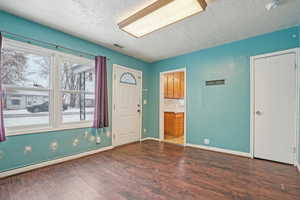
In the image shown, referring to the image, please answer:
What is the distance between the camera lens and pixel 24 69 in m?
2.33

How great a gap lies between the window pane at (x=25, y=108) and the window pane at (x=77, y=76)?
1.45ft

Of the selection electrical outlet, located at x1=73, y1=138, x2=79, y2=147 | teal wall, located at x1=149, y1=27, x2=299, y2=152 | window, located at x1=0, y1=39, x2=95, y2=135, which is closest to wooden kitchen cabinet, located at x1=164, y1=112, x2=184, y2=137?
teal wall, located at x1=149, y1=27, x2=299, y2=152

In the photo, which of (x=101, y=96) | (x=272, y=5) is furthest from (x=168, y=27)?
(x=101, y=96)

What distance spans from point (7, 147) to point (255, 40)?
487cm

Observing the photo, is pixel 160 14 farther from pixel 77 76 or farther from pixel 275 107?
pixel 275 107

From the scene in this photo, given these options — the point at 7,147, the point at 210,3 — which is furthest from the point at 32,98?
the point at 210,3

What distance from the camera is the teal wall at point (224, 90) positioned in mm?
2809

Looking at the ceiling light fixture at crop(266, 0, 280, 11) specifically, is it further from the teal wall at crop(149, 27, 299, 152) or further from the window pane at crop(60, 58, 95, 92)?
the window pane at crop(60, 58, 95, 92)

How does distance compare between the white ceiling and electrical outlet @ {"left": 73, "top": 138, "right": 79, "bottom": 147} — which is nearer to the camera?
the white ceiling

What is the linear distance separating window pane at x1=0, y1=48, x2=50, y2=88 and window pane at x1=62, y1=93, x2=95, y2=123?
0.48 meters

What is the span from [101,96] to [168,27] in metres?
2.03

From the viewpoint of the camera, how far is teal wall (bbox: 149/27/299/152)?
2809mm

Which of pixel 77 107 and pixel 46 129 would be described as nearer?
pixel 46 129

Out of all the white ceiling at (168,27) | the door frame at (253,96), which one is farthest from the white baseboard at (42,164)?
the door frame at (253,96)
